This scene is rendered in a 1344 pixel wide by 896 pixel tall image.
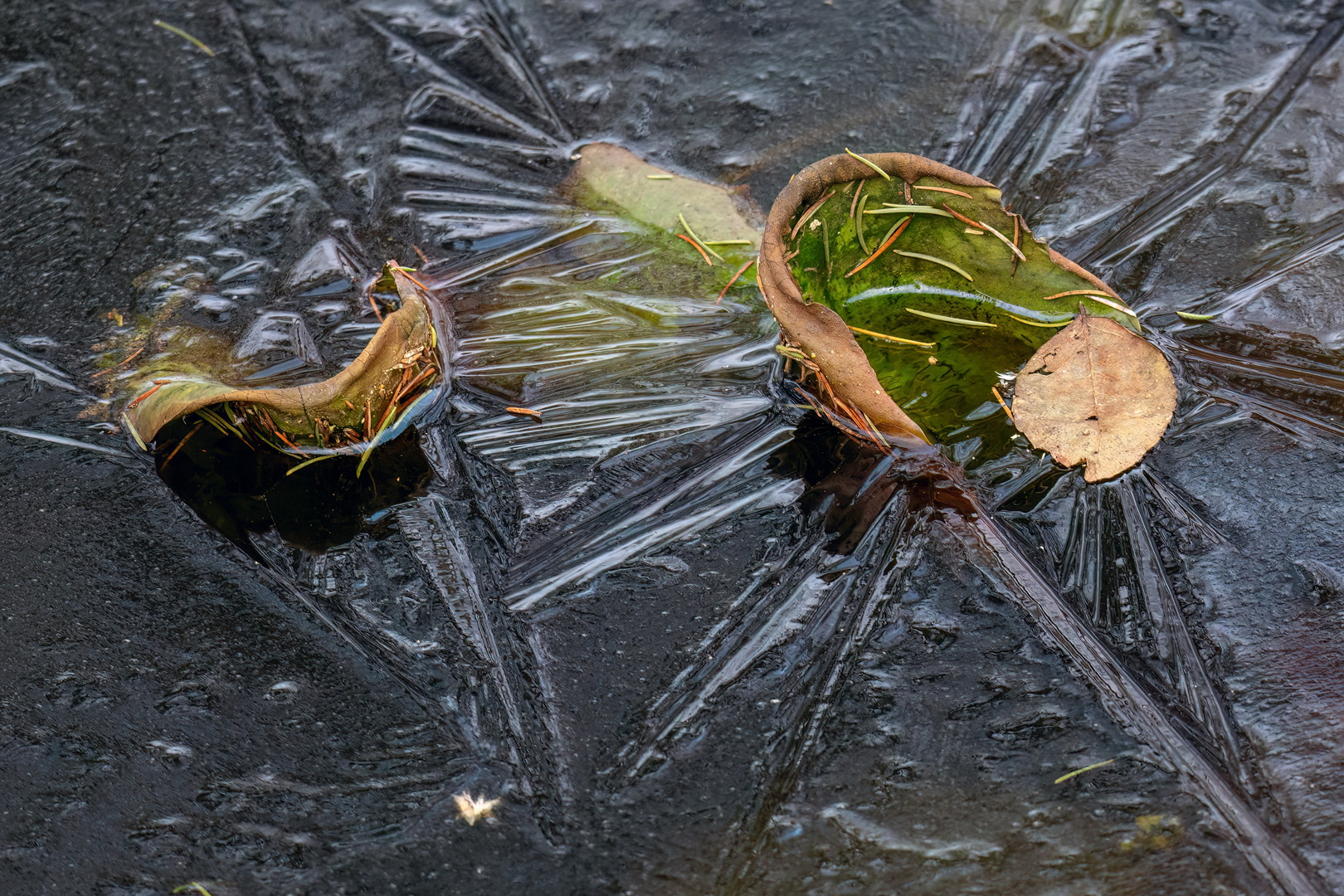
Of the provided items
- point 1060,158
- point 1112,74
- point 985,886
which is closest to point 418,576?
point 985,886

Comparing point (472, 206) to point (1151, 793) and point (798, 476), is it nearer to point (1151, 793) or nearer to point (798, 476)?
point (798, 476)

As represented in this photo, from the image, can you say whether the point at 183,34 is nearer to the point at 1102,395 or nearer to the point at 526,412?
→ the point at 526,412

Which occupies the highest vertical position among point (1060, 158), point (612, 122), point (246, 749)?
point (1060, 158)

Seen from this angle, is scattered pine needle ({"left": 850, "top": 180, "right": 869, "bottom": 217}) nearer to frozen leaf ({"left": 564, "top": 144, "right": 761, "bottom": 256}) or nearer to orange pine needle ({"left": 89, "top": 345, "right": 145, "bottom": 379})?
frozen leaf ({"left": 564, "top": 144, "right": 761, "bottom": 256})

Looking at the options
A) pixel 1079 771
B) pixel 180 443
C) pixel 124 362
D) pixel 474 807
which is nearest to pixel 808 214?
pixel 1079 771

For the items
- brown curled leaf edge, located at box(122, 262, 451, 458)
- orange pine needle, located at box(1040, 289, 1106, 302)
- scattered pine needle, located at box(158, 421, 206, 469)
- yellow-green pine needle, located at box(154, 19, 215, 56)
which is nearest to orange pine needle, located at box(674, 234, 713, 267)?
brown curled leaf edge, located at box(122, 262, 451, 458)

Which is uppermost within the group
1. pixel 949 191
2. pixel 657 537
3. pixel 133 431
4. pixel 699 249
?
pixel 949 191
